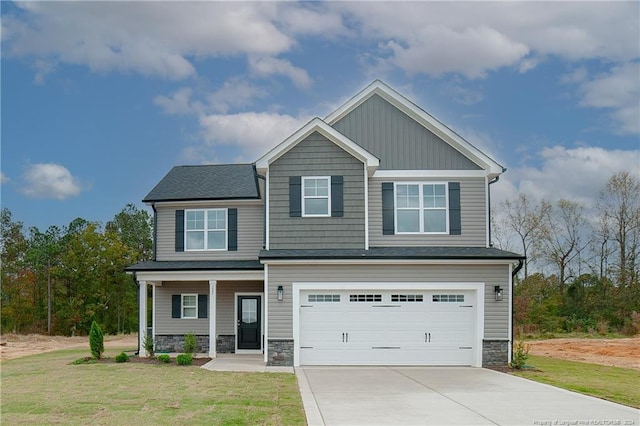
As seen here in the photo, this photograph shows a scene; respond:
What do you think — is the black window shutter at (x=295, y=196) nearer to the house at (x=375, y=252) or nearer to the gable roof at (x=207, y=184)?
the house at (x=375, y=252)

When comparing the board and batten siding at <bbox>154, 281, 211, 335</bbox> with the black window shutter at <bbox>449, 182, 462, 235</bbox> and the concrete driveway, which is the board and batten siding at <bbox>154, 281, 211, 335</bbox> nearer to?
the concrete driveway

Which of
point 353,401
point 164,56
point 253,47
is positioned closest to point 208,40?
point 253,47

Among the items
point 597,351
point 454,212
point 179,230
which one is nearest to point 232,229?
point 179,230

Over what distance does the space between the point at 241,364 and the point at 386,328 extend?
13.7 ft

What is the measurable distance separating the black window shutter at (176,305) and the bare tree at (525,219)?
27808 mm

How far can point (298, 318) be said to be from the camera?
61.2 ft

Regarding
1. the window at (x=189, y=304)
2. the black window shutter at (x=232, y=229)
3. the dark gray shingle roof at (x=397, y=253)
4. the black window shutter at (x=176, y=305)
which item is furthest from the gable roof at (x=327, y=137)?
the black window shutter at (x=176, y=305)

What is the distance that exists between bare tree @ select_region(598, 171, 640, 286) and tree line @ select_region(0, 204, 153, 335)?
28883 millimetres

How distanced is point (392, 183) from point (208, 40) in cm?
801

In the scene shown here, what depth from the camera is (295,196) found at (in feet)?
64.1

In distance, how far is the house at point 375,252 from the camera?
1867 cm

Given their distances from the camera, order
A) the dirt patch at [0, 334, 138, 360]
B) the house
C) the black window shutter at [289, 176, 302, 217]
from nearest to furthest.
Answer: the house → the black window shutter at [289, 176, 302, 217] → the dirt patch at [0, 334, 138, 360]

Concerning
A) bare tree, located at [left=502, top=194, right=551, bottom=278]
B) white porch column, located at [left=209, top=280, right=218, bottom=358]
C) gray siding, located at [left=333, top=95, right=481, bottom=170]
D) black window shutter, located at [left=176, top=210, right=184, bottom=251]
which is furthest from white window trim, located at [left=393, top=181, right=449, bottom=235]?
bare tree, located at [left=502, top=194, right=551, bottom=278]

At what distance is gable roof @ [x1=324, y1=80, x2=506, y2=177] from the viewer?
20.0m
